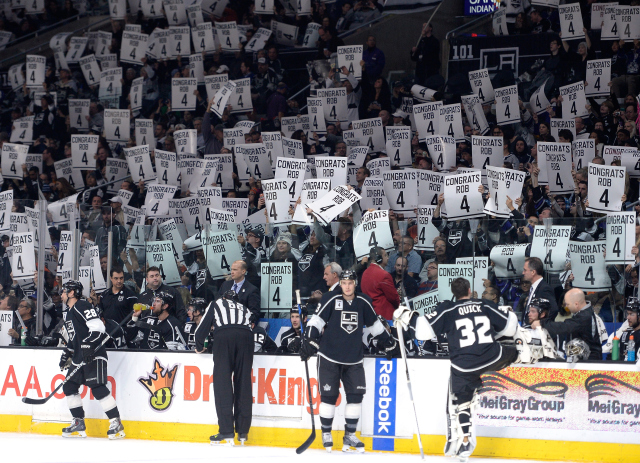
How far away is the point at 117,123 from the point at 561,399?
1130cm

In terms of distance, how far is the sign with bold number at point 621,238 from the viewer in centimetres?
923

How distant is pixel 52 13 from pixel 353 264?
16.3 metres

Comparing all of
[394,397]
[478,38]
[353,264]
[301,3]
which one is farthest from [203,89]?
[394,397]

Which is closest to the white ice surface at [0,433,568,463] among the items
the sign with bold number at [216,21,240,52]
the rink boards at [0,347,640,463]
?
the rink boards at [0,347,640,463]

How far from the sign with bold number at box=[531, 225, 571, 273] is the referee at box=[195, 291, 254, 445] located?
3291 mm

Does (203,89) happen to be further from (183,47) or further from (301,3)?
(301,3)

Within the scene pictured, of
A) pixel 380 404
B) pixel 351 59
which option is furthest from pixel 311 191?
pixel 351 59

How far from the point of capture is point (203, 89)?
1889 cm

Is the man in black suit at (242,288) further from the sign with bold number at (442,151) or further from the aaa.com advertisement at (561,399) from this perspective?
the sign with bold number at (442,151)

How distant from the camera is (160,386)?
1035 centimetres

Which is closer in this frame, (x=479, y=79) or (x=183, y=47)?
(x=479, y=79)

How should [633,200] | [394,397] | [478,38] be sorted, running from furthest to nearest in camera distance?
[478,38] → [633,200] → [394,397]

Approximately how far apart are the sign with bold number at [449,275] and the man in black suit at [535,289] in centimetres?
59

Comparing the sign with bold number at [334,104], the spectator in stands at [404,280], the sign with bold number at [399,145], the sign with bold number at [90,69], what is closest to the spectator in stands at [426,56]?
the sign with bold number at [334,104]
